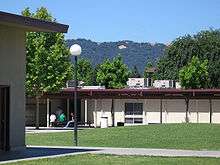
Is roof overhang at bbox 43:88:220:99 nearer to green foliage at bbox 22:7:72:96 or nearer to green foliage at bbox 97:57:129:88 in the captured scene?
green foliage at bbox 22:7:72:96

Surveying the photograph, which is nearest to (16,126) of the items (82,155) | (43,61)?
(82,155)

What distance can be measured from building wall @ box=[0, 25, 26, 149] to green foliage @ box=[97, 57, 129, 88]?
53.4m

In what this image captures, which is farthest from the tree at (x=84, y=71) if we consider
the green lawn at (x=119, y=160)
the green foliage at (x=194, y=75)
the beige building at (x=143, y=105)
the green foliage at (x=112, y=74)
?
the green lawn at (x=119, y=160)

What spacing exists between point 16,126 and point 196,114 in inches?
1253

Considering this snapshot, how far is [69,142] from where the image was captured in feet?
79.3

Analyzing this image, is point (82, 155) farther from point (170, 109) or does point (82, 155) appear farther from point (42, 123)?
point (42, 123)

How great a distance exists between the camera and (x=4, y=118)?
706 inches

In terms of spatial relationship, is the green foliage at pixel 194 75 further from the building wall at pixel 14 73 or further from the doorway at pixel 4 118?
the doorway at pixel 4 118

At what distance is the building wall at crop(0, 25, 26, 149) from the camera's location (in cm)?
1766

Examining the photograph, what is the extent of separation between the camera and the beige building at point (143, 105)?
48438 millimetres

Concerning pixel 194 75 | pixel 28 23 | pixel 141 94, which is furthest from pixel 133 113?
pixel 28 23

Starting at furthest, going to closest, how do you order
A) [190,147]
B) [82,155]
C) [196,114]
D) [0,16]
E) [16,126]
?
1. [196,114]
2. [190,147]
3. [16,126]
4. [82,155]
5. [0,16]

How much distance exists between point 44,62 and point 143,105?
11.2 metres

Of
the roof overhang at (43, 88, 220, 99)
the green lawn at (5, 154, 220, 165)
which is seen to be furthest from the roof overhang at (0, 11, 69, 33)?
the roof overhang at (43, 88, 220, 99)
